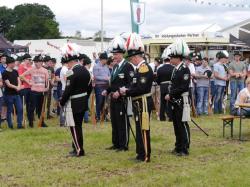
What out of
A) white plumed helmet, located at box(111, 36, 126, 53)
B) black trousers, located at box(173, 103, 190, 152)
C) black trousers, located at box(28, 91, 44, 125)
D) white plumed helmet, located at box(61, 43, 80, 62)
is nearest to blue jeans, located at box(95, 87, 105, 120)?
black trousers, located at box(28, 91, 44, 125)

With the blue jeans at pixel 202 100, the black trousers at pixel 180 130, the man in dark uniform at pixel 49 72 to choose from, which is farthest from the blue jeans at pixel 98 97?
the black trousers at pixel 180 130

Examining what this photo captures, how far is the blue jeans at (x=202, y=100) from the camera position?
16422 millimetres

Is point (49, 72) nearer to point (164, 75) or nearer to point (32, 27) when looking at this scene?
point (164, 75)

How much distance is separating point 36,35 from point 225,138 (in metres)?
75.1

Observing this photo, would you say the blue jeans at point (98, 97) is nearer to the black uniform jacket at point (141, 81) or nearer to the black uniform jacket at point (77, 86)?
the black uniform jacket at point (77, 86)

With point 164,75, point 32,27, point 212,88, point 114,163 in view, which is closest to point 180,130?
point 114,163

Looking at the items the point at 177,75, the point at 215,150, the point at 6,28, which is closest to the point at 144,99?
the point at 177,75

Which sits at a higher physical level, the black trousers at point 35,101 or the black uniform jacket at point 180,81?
the black uniform jacket at point 180,81

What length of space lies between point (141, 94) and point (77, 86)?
1295mm

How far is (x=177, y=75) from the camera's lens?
365 inches

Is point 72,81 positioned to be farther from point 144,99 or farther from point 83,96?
point 144,99

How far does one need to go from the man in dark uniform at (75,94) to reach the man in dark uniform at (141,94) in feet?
2.87

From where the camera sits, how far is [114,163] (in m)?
8.83

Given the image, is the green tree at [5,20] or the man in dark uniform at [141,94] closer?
the man in dark uniform at [141,94]
